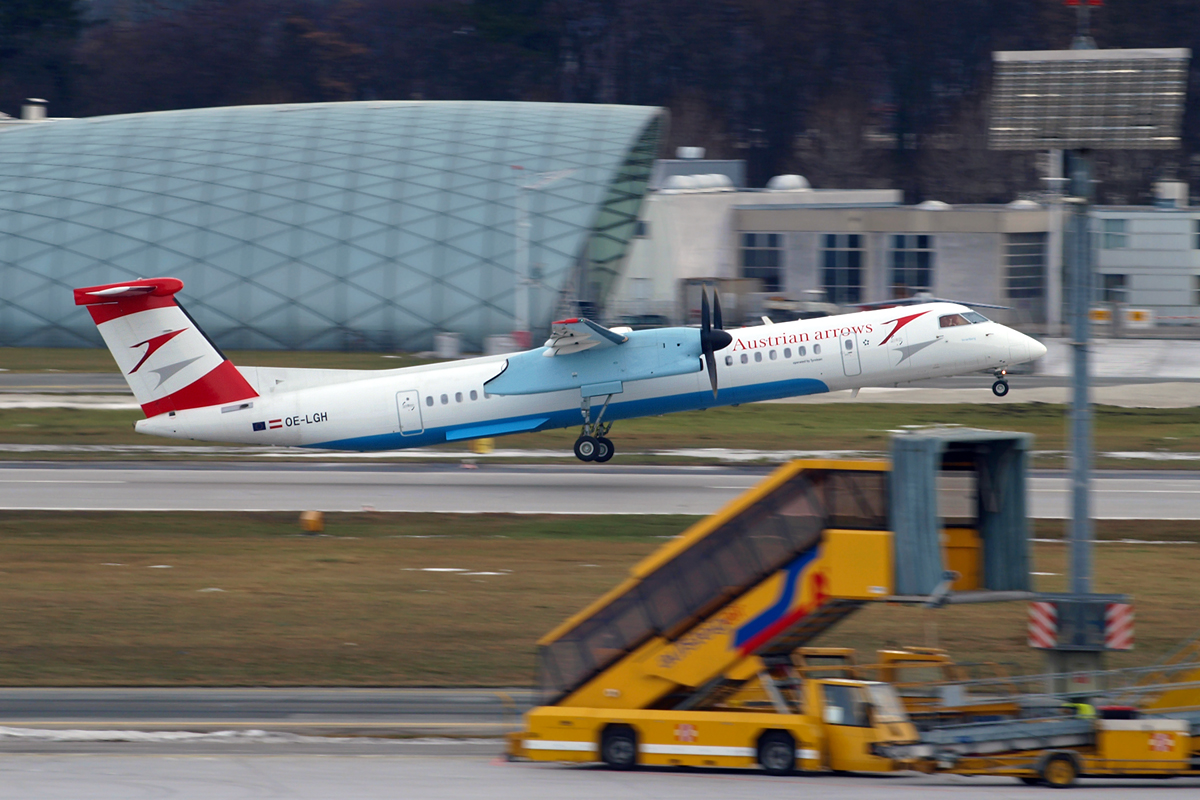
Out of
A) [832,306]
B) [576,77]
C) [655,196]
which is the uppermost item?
[576,77]

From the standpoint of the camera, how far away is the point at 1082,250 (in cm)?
1550

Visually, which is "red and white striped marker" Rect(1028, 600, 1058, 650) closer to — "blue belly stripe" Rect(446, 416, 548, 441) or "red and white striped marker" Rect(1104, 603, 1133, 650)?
"red and white striped marker" Rect(1104, 603, 1133, 650)

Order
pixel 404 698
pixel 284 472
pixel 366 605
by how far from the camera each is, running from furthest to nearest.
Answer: pixel 284 472, pixel 366 605, pixel 404 698

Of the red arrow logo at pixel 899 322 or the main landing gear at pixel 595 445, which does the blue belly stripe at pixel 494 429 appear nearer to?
the main landing gear at pixel 595 445

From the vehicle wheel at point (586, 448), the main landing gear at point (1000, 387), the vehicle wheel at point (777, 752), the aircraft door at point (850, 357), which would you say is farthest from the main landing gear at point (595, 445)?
the vehicle wheel at point (777, 752)

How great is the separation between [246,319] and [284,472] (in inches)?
1313

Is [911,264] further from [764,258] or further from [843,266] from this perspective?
[764,258]

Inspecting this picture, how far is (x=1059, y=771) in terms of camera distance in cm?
1315

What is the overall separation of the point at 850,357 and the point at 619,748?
20.1m

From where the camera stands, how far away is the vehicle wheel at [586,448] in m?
33.5

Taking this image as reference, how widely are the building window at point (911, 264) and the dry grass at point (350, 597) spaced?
48865 mm

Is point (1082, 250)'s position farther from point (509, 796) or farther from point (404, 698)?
point (404, 698)

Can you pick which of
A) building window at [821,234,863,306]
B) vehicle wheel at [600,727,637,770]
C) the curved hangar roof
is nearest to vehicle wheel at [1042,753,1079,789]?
vehicle wheel at [600,727,637,770]

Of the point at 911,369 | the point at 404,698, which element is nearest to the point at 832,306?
the point at 911,369
